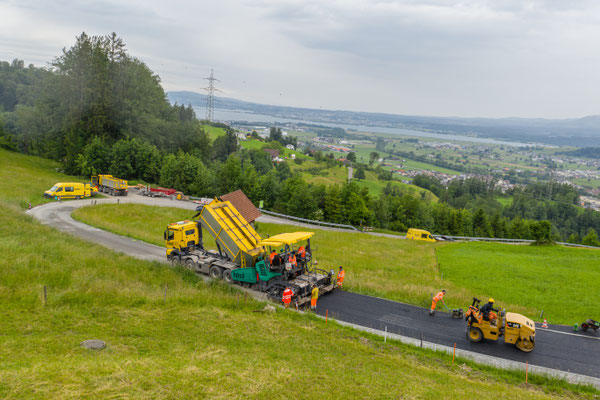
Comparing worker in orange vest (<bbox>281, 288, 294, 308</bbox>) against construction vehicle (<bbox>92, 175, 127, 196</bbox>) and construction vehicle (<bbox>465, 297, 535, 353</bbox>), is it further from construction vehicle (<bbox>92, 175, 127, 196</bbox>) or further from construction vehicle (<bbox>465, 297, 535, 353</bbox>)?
construction vehicle (<bbox>92, 175, 127, 196</bbox>)

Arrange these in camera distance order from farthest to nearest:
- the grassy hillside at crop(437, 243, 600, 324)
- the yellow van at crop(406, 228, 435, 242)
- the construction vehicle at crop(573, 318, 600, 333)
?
the yellow van at crop(406, 228, 435, 242)
the grassy hillside at crop(437, 243, 600, 324)
the construction vehicle at crop(573, 318, 600, 333)

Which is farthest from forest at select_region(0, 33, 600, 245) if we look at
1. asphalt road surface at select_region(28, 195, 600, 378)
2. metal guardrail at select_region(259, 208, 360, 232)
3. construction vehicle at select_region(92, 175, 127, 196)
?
asphalt road surface at select_region(28, 195, 600, 378)

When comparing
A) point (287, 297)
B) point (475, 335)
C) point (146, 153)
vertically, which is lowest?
point (475, 335)

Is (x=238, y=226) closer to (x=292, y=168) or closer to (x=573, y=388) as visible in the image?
(x=573, y=388)

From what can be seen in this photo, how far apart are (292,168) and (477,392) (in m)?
110

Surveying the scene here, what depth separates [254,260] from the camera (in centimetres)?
1891

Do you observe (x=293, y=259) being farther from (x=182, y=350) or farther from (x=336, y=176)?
(x=336, y=176)

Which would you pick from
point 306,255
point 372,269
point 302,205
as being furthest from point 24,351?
point 302,205

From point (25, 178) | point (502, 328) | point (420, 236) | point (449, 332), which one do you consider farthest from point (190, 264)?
point (25, 178)

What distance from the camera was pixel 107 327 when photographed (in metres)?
12.8

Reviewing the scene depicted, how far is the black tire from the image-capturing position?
49.6 ft

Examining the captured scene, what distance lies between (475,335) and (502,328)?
1.10 metres

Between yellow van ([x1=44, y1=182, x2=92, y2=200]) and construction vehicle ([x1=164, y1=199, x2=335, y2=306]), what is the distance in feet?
94.9

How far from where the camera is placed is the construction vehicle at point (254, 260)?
720 inches
